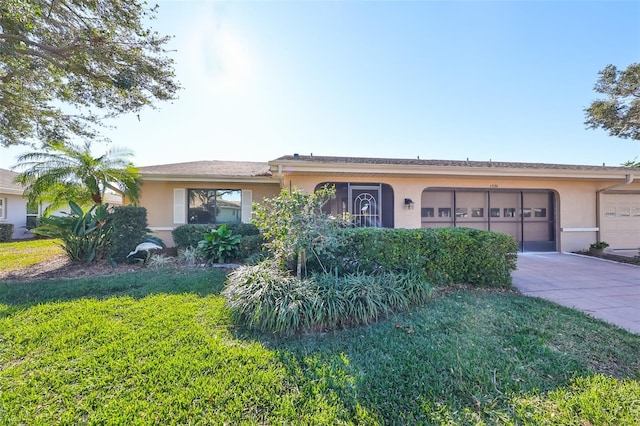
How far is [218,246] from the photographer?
23.8 feet

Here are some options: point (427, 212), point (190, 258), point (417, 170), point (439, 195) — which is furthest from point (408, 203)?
point (190, 258)

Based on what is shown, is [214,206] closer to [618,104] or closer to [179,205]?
[179,205]

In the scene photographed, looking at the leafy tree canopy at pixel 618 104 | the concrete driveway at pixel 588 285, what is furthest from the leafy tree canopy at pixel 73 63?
the leafy tree canopy at pixel 618 104

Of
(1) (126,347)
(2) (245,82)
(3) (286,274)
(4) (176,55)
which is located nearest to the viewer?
(1) (126,347)

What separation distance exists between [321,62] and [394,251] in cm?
677

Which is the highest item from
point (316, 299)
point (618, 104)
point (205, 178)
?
point (618, 104)

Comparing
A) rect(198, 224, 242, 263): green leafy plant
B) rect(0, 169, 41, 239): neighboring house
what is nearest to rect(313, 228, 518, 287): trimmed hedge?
rect(198, 224, 242, 263): green leafy plant

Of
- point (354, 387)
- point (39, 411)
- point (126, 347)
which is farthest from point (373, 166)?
point (39, 411)

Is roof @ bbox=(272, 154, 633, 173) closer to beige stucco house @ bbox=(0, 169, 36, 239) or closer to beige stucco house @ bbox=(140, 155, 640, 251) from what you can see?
beige stucco house @ bbox=(140, 155, 640, 251)

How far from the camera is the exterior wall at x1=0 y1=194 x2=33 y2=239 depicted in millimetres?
14336

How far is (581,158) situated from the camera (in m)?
12.8

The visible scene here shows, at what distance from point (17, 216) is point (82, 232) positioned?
13.4m

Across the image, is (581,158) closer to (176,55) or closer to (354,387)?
(354,387)

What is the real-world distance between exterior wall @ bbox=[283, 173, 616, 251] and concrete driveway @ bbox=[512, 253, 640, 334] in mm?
1826
